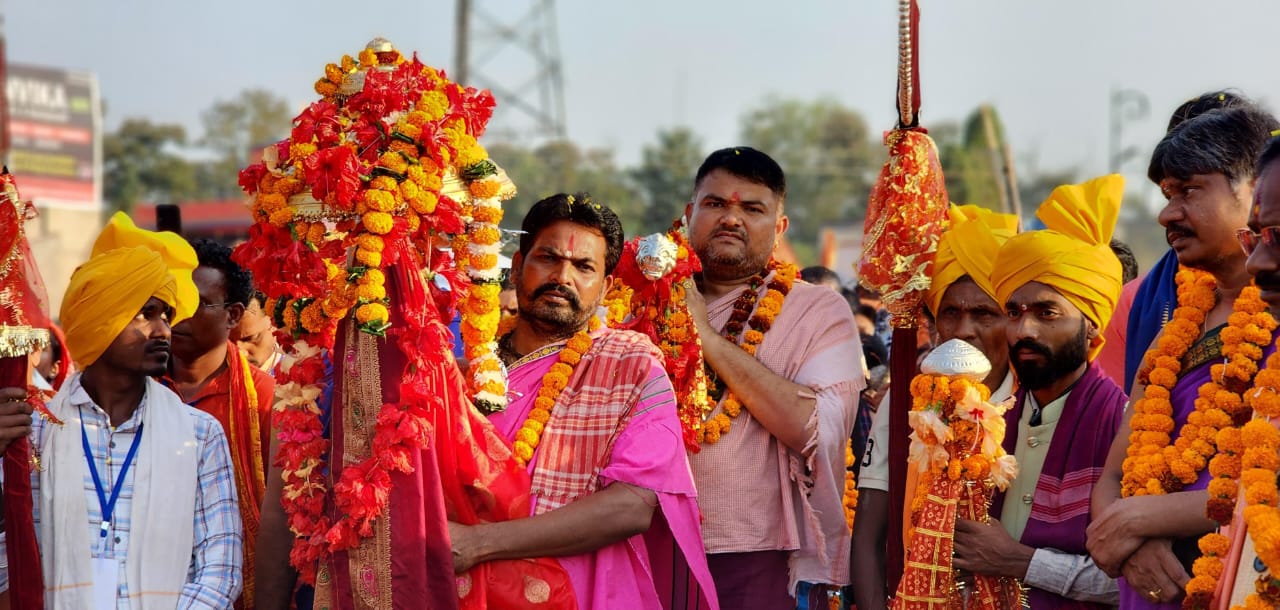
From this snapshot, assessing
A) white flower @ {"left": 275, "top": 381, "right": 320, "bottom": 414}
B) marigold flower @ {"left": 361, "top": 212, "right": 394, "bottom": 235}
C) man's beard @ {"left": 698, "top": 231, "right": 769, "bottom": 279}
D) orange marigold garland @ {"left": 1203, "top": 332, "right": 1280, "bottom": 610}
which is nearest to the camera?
orange marigold garland @ {"left": 1203, "top": 332, "right": 1280, "bottom": 610}

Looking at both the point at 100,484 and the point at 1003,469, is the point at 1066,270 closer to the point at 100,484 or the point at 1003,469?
the point at 1003,469

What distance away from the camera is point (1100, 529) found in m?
3.68

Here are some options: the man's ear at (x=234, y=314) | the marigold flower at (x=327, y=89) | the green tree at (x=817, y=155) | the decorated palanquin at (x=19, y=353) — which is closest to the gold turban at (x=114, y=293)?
the decorated palanquin at (x=19, y=353)

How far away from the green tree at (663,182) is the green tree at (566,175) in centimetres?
32

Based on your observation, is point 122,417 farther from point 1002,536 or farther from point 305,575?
point 1002,536

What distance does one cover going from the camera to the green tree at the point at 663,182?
3035 centimetres

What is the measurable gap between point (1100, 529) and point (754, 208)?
1811 mm

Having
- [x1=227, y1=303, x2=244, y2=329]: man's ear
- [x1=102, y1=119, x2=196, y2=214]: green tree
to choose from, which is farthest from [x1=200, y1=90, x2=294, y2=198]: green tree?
[x1=227, y1=303, x2=244, y2=329]: man's ear

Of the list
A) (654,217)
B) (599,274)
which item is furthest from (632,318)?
(654,217)

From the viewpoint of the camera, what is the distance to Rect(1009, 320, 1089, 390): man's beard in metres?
4.23

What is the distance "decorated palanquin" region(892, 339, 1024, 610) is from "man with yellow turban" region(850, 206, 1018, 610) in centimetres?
55

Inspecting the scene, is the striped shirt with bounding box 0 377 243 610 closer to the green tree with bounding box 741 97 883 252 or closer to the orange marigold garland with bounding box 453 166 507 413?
the orange marigold garland with bounding box 453 166 507 413

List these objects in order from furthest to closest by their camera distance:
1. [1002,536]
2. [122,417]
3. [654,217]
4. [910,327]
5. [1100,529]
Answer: [654,217] < [910,327] < [122,417] < [1002,536] < [1100,529]

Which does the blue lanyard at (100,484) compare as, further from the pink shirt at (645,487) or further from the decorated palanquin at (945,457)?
the decorated palanquin at (945,457)
